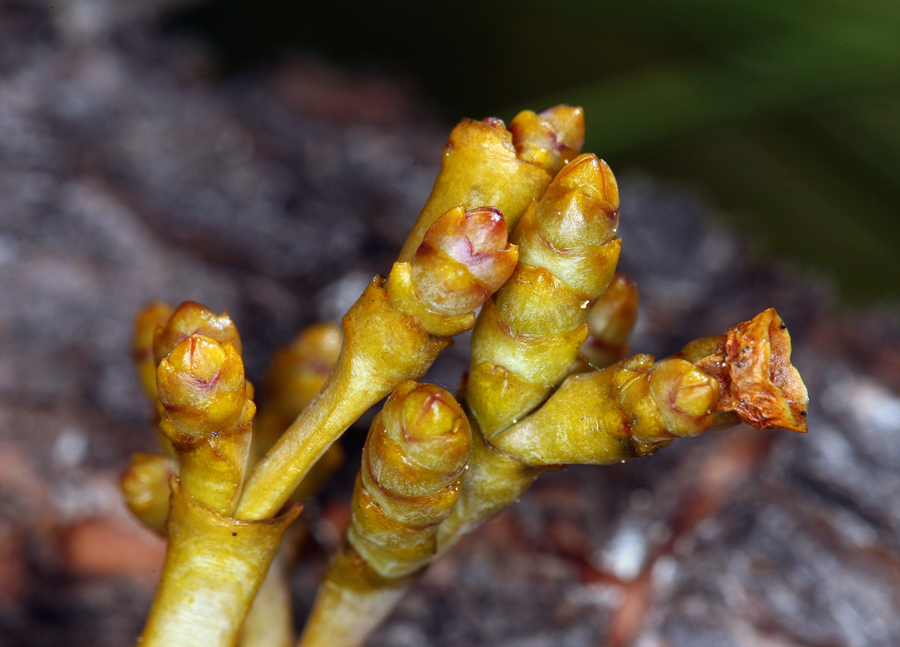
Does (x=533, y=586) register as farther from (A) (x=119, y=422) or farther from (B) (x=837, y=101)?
(B) (x=837, y=101)

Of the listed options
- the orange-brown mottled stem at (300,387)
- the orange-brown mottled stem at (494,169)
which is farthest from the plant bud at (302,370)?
the orange-brown mottled stem at (494,169)

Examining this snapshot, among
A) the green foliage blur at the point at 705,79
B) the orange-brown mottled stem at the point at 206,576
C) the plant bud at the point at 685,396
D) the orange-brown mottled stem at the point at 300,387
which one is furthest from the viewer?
the green foliage blur at the point at 705,79

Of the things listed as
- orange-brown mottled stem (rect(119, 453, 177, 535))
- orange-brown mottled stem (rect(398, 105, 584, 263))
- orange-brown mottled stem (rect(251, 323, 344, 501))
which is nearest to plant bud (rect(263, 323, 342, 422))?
orange-brown mottled stem (rect(251, 323, 344, 501))

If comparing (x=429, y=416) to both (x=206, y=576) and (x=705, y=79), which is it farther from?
(x=705, y=79)

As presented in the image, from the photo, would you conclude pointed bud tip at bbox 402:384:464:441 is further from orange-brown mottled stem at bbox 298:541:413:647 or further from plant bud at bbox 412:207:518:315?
orange-brown mottled stem at bbox 298:541:413:647

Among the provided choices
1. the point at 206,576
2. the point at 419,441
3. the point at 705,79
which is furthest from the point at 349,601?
the point at 705,79

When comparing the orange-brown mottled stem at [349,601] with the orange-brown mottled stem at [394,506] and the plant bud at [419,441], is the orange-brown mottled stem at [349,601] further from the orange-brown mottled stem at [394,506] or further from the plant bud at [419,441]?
the plant bud at [419,441]

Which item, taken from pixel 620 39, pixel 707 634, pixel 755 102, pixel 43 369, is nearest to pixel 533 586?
pixel 707 634
